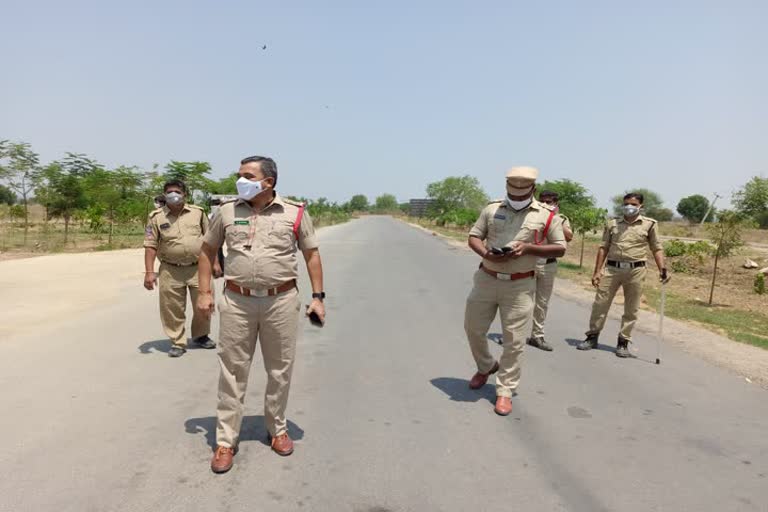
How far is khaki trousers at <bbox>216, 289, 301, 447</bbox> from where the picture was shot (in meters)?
3.25

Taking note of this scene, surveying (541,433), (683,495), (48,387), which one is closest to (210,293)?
(48,387)

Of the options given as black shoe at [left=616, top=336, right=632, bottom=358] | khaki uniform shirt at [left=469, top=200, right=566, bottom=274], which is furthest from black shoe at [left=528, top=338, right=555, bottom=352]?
khaki uniform shirt at [left=469, top=200, right=566, bottom=274]

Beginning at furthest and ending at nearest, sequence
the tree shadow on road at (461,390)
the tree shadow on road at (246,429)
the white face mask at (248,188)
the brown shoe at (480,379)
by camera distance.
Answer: the brown shoe at (480,379) < the tree shadow on road at (461,390) < the tree shadow on road at (246,429) < the white face mask at (248,188)

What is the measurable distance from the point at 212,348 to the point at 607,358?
452 cm

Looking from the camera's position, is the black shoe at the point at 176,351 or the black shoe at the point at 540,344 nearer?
the black shoe at the point at 176,351

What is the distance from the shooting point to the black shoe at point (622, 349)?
5.98 meters

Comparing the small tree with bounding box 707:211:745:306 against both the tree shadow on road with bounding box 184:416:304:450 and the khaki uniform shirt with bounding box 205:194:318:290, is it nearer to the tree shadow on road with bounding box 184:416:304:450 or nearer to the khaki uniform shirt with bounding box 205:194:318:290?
the tree shadow on road with bounding box 184:416:304:450

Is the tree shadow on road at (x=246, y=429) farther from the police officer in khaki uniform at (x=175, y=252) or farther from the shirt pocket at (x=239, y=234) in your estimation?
the police officer in khaki uniform at (x=175, y=252)

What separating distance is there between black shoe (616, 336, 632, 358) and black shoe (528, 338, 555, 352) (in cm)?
74

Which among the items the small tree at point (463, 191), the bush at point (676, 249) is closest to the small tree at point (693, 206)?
the small tree at point (463, 191)

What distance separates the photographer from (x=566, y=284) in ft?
42.2

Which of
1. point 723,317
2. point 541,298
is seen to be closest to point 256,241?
point 541,298

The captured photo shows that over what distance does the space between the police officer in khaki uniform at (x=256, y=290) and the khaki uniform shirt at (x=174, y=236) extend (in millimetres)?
2258

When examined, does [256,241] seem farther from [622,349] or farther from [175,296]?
[622,349]
